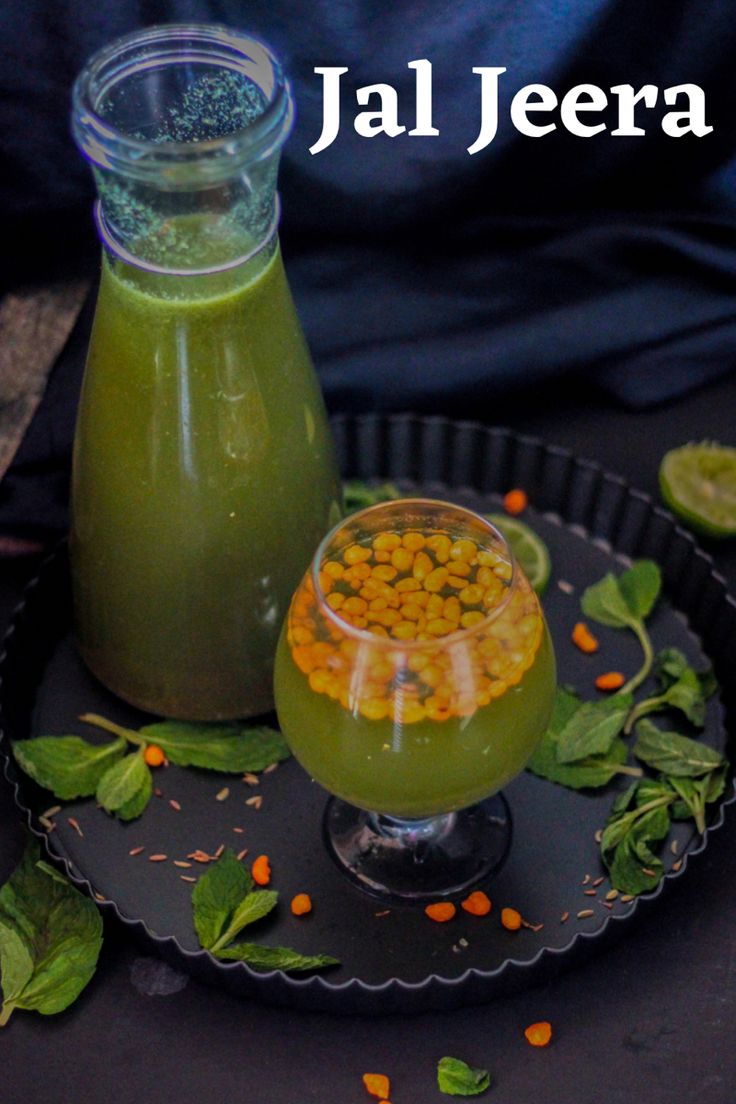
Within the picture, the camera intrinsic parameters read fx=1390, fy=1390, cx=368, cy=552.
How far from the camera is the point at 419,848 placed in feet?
3.64

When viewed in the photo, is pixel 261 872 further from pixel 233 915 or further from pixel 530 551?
pixel 530 551

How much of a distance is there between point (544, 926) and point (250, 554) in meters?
0.36

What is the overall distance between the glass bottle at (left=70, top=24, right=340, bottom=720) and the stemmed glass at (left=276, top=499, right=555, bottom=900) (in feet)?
0.36

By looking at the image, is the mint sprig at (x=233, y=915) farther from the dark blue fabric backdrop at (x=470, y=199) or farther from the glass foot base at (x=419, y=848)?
the dark blue fabric backdrop at (x=470, y=199)

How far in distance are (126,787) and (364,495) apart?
0.39 metres

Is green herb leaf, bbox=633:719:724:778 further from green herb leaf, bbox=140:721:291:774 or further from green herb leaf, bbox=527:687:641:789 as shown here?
green herb leaf, bbox=140:721:291:774

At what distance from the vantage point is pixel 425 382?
58.9 inches

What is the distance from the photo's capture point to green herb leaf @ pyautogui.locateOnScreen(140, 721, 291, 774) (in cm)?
115

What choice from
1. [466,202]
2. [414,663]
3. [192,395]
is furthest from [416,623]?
[466,202]

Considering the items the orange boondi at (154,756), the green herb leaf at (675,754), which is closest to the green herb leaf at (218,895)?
the orange boondi at (154,756)

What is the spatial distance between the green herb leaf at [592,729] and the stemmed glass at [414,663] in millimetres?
138

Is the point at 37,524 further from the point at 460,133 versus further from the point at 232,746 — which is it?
the point at 460,133

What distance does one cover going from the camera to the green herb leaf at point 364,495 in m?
1.37

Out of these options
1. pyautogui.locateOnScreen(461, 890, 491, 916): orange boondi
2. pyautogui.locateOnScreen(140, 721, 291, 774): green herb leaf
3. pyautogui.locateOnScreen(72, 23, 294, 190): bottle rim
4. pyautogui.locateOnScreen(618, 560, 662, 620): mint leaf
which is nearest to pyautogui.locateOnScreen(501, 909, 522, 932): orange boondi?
pyautogui.locateOnScreen(461, 890, 491, 916): orange boondi
